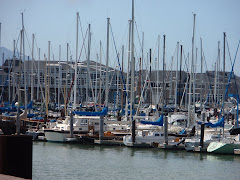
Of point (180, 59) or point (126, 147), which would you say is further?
point (180, 59)

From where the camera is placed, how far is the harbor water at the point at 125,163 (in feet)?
87.4

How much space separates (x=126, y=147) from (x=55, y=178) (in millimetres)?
15078

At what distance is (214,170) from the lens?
2923 cm

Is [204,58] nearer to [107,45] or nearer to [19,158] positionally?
[107,45]

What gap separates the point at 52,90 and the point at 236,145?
251 ft

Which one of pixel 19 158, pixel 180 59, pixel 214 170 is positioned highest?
pixel 180 59

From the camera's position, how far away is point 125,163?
31.1m

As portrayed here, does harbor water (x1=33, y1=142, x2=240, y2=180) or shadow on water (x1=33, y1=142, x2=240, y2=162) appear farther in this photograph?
shadow on water (x1=33, y1=142, x2=240, y2=162)

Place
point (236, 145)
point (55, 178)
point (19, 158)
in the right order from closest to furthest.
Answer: point (19, 158), point (55, 178), point (236, 145)

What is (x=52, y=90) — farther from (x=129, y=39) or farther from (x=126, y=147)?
(x=126, y=147)

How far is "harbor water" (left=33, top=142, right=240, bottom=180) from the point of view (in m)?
26.6

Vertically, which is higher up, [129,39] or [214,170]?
[129,39]

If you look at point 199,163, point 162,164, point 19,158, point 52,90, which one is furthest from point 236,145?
point 52,90

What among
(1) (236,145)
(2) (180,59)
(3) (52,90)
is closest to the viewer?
(1) (236,145)
